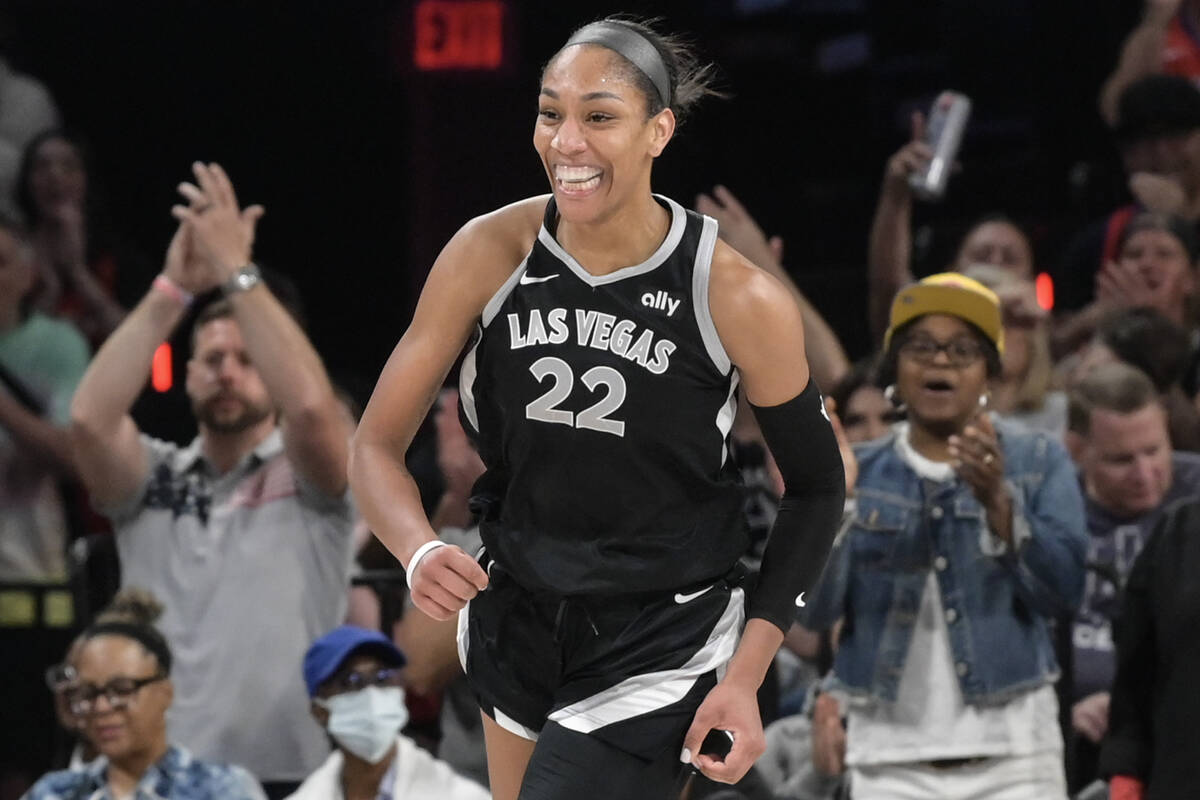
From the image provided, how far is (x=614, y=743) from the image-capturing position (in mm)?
2729

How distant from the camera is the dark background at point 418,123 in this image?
8047mm

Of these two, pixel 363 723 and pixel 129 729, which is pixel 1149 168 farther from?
pixel 129 729

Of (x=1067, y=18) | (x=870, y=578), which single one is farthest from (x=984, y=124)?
(x=870, y=578)

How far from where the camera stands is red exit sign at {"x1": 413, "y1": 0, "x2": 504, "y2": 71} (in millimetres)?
7859

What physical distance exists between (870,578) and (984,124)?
460cm

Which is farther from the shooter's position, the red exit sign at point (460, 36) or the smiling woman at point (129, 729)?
the red exit sign at point (460, 36)

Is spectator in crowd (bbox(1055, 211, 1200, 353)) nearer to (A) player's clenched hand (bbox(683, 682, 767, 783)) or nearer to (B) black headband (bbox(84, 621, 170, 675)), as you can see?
(B) black headband (bbox(84, 621, 170, 675))

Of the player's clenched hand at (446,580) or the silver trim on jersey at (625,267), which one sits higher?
the silver trim on jersey at (625,267)

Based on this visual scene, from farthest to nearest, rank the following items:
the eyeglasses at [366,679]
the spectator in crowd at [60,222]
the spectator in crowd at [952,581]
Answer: the spectator in crowd at [60,222] < the eyeglasses at [366,679] < the spectator in crowd at [952,581]

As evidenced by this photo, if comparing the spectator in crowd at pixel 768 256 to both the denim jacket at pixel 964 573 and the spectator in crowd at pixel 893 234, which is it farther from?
the denim jacket at pixel 964 573

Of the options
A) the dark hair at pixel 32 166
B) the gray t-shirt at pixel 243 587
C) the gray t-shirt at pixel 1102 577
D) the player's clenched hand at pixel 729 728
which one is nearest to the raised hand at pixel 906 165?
the gray t-shirt at pixel 1102 577

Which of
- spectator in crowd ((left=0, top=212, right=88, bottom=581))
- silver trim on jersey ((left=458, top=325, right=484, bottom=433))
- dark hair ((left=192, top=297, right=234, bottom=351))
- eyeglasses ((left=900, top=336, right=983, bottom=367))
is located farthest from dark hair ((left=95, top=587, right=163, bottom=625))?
silver trim on jersey ((left=458, top=325, right=484, bottom=433))

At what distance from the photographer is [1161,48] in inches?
263

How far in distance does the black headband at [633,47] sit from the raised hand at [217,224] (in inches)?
89.2
